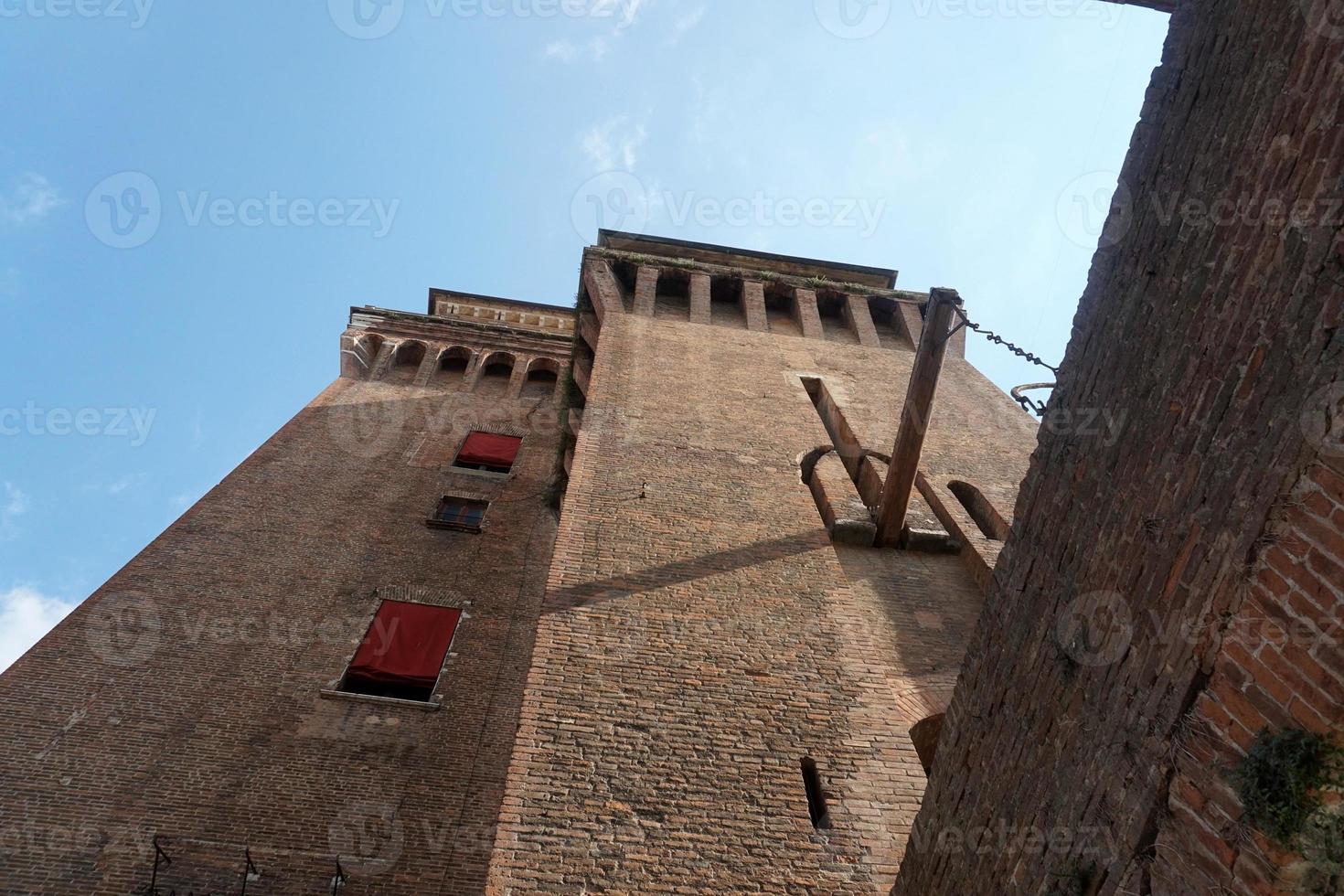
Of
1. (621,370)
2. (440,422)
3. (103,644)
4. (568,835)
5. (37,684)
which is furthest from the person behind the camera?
(440,422)

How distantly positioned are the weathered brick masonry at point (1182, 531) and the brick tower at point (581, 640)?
1628 mm

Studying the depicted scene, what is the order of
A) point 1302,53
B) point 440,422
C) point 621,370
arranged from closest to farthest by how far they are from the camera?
1. point 1302,53
2. point 621,370
3. point 440,422

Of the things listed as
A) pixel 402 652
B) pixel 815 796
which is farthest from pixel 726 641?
pixel 402 652

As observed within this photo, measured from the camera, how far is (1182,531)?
2680 millimetres

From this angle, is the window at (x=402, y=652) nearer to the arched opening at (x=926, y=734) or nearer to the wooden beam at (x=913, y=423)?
the wooden beam at (x=913, y=423)

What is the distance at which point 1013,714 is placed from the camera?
3.44 m

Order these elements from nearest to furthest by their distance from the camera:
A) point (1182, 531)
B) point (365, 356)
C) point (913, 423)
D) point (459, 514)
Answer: point (1182, 531) < point (913, 423) < point (459, 514) < point (365, 356)

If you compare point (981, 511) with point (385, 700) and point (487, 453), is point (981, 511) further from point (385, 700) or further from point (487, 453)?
point (487, 453)

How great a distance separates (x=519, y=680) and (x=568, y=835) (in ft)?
19.8

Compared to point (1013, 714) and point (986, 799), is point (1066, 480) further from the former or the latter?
point (986, 799)

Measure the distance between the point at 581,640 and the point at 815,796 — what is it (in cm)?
197

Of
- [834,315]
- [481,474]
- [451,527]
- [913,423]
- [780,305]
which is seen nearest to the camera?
[913,423]

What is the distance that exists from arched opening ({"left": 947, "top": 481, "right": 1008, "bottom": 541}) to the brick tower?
0.05 metres

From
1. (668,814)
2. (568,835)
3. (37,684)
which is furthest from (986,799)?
(37,684)
